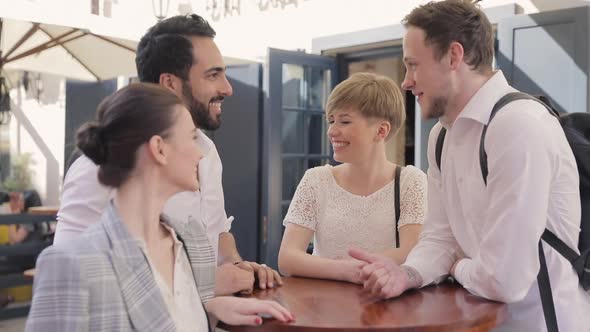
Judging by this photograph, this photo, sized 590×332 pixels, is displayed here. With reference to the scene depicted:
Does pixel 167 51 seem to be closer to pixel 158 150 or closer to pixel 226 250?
pixel 226 250

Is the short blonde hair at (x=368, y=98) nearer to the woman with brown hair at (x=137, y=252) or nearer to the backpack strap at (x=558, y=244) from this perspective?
the backpack strap at (x=558, y=244)

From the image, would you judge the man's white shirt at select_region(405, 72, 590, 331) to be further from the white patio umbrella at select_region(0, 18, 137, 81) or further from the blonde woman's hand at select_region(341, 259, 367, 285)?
the white patio umbrella at select_region(0, 18, 137, 81)

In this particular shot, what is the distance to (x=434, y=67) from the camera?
6.56ft

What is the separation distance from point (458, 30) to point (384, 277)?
79 cm

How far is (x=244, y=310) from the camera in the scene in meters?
1.53

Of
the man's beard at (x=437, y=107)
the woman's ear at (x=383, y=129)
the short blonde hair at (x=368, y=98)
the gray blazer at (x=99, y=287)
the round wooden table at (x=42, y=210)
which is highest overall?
the short blonde hair at (x=368, y=98)

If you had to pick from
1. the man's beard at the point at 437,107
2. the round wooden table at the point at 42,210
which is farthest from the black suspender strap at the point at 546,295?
the round wooden table at the point at 42,210

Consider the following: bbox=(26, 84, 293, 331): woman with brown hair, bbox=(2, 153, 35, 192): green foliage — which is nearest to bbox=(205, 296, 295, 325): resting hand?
bbox=(26, 84, 293, 331): woman with brown hair

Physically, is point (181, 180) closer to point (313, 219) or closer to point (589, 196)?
point (313, 219)

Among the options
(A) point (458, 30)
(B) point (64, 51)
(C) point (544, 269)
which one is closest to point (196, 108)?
(A) point (458, 30)

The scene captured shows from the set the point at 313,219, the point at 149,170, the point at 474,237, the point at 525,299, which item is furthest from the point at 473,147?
the point at 149,170

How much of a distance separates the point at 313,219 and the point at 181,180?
0.97 meters

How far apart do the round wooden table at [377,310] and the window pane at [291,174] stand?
156 inches

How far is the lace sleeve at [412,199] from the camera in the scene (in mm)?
2355
